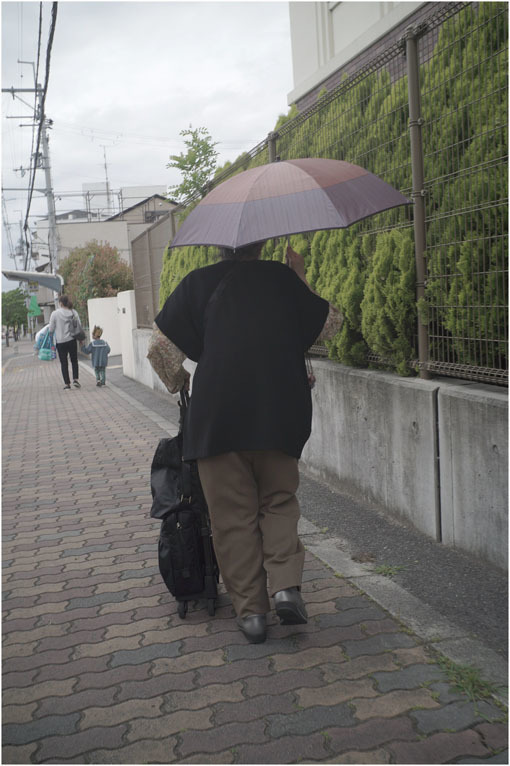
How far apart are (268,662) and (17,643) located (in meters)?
1.24

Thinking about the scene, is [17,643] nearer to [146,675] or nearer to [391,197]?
[146,675]

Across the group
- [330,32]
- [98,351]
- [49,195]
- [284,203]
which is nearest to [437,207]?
[284,203]

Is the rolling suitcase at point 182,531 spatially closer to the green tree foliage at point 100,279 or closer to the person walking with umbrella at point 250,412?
the person walking with umbrella at point 250,412

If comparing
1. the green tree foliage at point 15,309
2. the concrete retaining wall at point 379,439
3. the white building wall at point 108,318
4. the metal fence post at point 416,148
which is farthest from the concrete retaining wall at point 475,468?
the green tree foliage at point 15,309

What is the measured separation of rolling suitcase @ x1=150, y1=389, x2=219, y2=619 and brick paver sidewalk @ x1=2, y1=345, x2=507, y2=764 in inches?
6.3

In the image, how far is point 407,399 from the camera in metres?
4.75

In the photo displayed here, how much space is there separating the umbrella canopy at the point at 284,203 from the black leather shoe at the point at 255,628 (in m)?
1.64

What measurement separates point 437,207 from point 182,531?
2.48 metres

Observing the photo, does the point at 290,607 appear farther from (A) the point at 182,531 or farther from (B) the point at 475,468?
(B) the point at 475,468

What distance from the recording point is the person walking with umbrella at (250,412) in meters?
3.40

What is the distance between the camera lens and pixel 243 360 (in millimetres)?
3393

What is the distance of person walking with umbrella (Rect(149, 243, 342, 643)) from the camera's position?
3396mm

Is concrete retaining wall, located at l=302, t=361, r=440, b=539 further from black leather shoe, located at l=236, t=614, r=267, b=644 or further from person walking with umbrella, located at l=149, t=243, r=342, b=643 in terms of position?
black leather shoe, located at l=236, t=614, r=267, b=644

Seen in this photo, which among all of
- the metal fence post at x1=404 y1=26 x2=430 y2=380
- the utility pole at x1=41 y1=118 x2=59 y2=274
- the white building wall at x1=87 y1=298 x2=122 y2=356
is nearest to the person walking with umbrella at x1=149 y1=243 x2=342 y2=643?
the metal fence post at x1=404 y1=26 x2=430 y2=380
